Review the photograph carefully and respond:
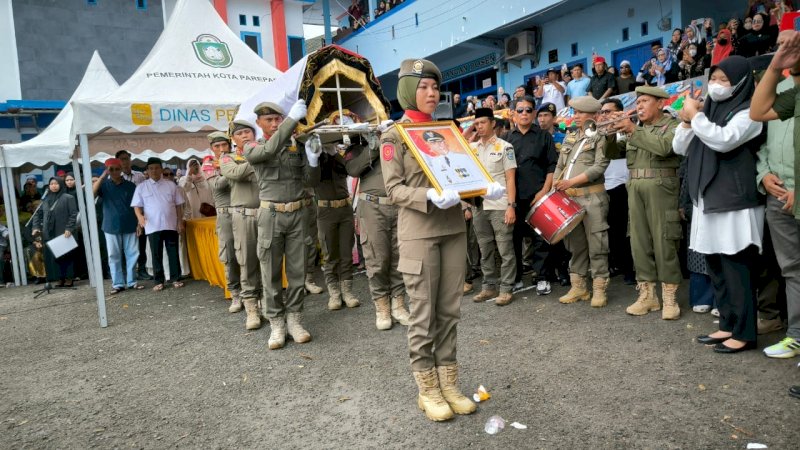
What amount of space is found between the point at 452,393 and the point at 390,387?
2.12 feet

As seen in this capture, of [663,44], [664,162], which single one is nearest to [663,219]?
[664,162]

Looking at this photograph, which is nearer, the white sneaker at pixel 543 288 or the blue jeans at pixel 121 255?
the white sneaker at pixel 543 288

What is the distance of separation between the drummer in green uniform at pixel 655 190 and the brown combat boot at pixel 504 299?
132 cm

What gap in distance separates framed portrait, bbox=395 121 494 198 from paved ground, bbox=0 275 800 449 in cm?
141

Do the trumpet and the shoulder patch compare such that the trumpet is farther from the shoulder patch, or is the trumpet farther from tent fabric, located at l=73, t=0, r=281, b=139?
tent fabric, located at l=73, t=0, r=281, b=139

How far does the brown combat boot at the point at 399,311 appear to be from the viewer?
Answer: 5.38m

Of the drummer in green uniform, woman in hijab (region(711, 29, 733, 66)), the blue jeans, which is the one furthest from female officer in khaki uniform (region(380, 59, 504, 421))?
the blue jeans

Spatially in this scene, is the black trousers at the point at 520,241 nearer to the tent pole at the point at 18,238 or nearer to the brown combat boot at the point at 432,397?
the brown combat boot at the point at 432,397

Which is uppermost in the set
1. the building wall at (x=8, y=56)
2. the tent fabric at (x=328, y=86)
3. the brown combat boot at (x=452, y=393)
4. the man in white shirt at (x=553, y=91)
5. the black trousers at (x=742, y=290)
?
the building wall at (x=8, y=56)

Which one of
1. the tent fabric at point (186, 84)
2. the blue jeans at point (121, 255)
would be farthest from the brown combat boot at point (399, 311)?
the blue jeans at point (121, 255)

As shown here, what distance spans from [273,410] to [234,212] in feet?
8.39

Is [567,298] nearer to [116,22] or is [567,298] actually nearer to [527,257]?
[527,257]

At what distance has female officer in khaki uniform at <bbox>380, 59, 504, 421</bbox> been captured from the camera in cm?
327

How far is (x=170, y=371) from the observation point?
15.4 ft
